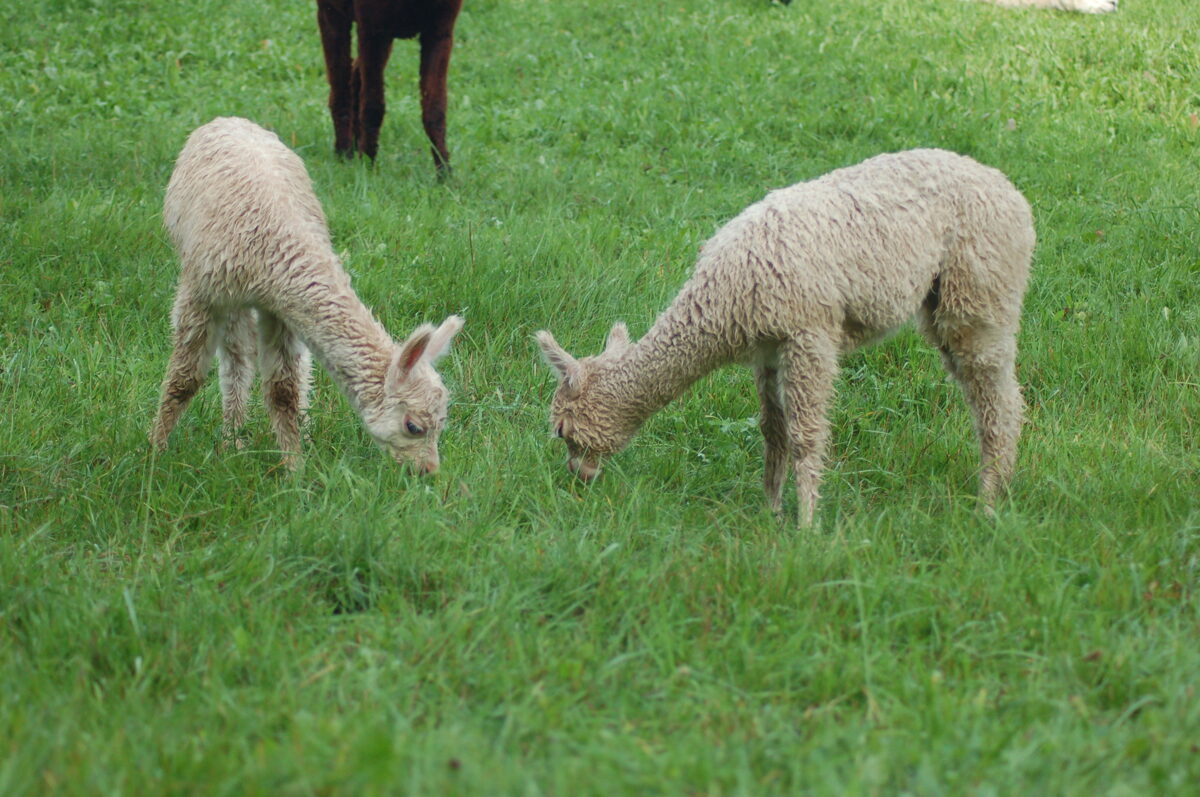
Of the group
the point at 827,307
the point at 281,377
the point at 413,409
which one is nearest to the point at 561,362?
the point at 413,409

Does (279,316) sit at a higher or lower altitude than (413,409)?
higher

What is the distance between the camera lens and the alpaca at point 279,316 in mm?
4293

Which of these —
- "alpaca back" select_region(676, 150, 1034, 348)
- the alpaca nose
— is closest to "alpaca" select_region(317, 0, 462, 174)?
the alpaca nose

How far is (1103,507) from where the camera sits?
13.1ft

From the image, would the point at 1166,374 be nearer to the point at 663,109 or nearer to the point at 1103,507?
the point at 1103,507

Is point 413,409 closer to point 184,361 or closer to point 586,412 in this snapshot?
point 586,412

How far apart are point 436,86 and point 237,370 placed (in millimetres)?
3366

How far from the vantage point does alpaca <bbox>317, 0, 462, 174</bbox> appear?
7.48 m

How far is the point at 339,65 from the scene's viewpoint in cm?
804

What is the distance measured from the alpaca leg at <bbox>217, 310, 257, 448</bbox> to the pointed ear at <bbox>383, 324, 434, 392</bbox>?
3.33 feet

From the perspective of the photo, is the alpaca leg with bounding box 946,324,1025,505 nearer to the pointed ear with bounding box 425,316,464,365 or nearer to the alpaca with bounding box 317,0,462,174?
the pointed ear with bounding box 425,316,464,365

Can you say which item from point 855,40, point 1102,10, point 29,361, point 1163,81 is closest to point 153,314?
point 29,361

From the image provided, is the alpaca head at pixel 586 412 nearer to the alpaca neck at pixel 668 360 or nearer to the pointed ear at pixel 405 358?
the alpaca neck at pixel 668 360

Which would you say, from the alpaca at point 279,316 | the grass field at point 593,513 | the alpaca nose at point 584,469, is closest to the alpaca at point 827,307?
the alpaca nose at point 584,469
